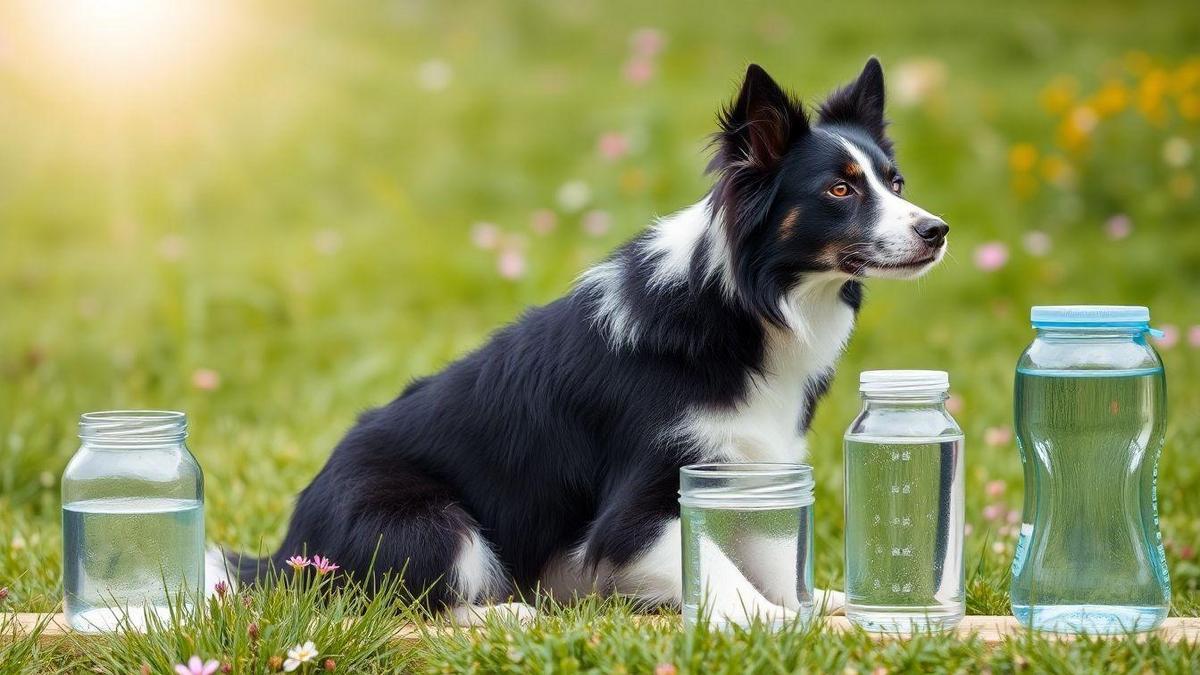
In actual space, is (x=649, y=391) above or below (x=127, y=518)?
above

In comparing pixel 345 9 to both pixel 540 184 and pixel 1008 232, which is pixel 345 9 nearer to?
pixel 540 184

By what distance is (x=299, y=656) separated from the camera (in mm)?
2943

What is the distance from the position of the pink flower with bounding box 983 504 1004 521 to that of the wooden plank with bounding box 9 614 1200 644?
154 cm

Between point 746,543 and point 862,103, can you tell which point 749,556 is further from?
point 862,103

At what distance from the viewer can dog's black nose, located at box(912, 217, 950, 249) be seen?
10.4ft

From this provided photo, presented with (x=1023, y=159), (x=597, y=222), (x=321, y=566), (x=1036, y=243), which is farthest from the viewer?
(x=1023, y=159)

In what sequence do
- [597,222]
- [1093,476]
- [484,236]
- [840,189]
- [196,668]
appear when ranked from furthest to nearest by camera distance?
[597,222] < [484,236] < [840,189] < [1093,476] < [196,668]

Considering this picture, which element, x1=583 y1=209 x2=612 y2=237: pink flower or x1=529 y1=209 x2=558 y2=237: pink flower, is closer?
x1=529 y1=209 x2=558 y2=237: pink flower

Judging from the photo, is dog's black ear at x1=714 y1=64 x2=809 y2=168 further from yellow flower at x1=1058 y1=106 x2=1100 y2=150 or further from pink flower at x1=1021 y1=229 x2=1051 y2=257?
yellow flower at x1=1058 y1=106 x2=1100 y2=150

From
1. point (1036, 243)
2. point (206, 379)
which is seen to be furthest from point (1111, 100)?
point (206, 379)

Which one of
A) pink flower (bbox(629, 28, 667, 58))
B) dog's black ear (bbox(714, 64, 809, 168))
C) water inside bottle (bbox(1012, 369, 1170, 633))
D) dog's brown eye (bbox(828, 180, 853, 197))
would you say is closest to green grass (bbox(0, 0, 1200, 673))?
pink flower (bbox(629, 28, 667, 58))

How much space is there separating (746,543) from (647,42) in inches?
223

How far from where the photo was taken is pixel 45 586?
389 centimetres

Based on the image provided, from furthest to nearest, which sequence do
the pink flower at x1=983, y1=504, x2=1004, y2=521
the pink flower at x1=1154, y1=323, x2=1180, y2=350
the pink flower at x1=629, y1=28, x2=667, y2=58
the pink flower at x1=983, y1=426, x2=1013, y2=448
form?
1. the pink flower at x1=629, y1=28, x2=667, y2=58
2. the pink flower at x1=1154, y1=323, x2=1180, y2=350
3. the pink flower at x1=983, y1=426, x2=1013, y2=448
4. the pink flower at x1=983, y1=504, x2=1004, y2=521
